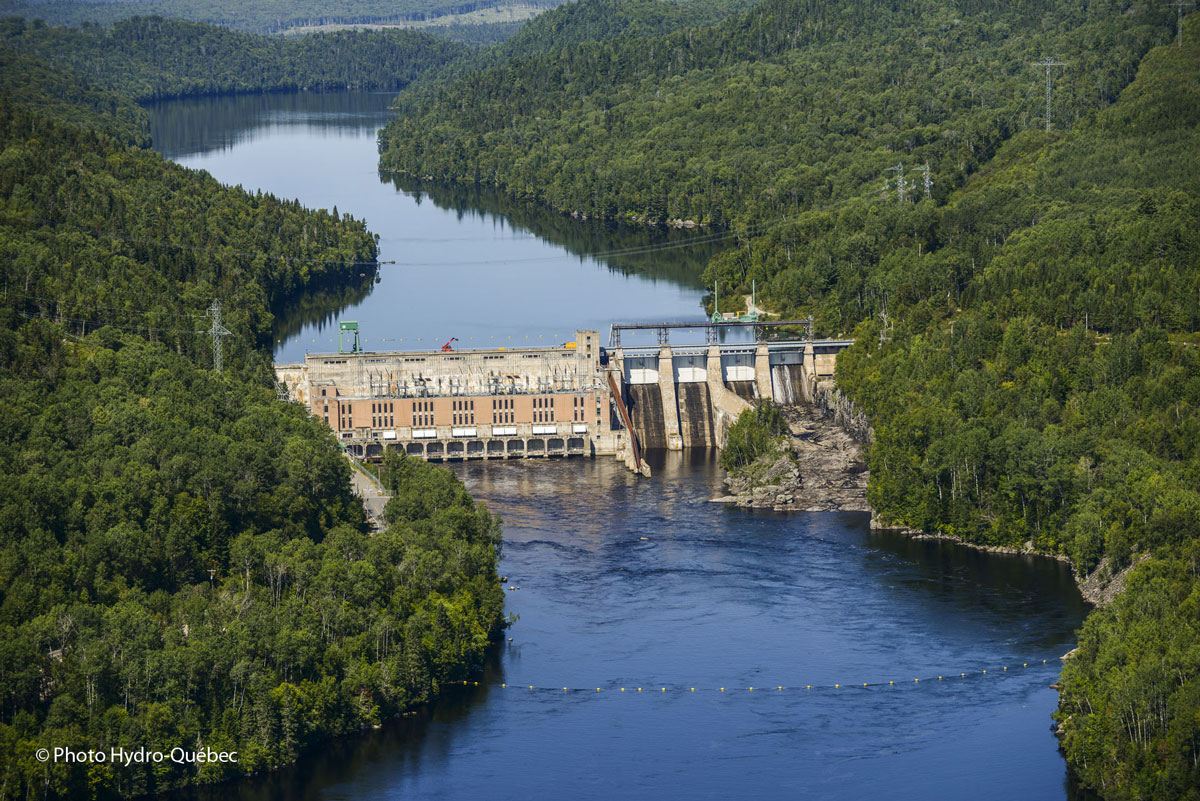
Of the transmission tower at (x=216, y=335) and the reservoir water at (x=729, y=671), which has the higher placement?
the transmission tower at (x=216, y=335)

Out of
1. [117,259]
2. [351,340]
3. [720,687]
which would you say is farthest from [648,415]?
[720,687]

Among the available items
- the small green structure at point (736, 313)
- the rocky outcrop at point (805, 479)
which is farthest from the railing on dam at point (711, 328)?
the rocky outcrop at point (805, 479)

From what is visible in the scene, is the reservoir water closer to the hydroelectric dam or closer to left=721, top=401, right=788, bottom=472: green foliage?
left=721, top=401, right=788, bottom=472: green foliage

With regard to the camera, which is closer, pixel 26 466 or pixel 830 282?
pixel 26 466

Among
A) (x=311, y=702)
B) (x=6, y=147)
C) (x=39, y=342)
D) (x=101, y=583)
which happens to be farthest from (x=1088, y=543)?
(x=6, y=147)

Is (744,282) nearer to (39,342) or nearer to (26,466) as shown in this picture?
(39,342)

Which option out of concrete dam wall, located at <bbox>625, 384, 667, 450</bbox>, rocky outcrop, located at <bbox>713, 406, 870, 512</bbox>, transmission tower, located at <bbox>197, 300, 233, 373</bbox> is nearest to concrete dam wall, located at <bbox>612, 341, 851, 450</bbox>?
concrete dam wall, located at <bbox>625, 384, 667, 450</bbox>

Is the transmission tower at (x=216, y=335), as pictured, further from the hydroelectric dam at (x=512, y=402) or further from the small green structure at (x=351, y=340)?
the small green structure at (x=351, y=340)

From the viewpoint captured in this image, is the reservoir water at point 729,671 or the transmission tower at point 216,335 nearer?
the reservoir water at point 729,671
